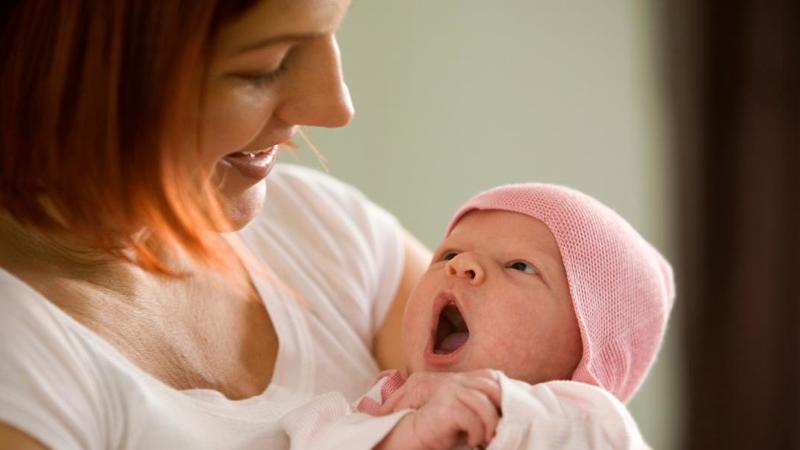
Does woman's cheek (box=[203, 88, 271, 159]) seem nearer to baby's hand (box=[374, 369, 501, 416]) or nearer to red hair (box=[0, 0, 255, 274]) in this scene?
red hair (box=[0, 0, 255, 274])

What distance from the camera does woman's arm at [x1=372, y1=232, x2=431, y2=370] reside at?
5.47ft

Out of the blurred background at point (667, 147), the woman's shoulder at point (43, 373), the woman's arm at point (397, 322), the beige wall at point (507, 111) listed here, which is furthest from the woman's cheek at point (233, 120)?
the blurred background at point (667, 147)

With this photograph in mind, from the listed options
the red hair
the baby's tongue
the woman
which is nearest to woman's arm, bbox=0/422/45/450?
the woman

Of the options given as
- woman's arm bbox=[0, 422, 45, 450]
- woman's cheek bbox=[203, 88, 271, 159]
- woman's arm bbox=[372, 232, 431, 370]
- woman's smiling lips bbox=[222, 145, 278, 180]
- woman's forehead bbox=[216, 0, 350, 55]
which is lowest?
woman's arm bbox=[372, 232, 431, 370]

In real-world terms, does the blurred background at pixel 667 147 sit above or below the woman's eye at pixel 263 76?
below

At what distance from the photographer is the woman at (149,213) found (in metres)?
1.13

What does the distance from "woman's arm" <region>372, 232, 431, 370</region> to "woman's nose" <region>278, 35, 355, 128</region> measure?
49cm

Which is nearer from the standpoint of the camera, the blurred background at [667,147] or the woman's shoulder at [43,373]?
the woman's shoulder at [43,373]

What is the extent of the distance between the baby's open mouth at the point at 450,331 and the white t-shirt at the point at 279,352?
0.16 m

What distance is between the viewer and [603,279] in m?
1.45

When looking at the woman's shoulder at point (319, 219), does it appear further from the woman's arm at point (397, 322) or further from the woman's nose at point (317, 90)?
the woman's nose at point (317, 90)

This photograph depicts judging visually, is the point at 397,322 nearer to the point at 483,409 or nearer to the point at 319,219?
the point at 319,219

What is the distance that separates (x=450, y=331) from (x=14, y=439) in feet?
1.95

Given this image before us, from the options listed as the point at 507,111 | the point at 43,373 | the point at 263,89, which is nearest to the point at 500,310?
the point at 263,89
